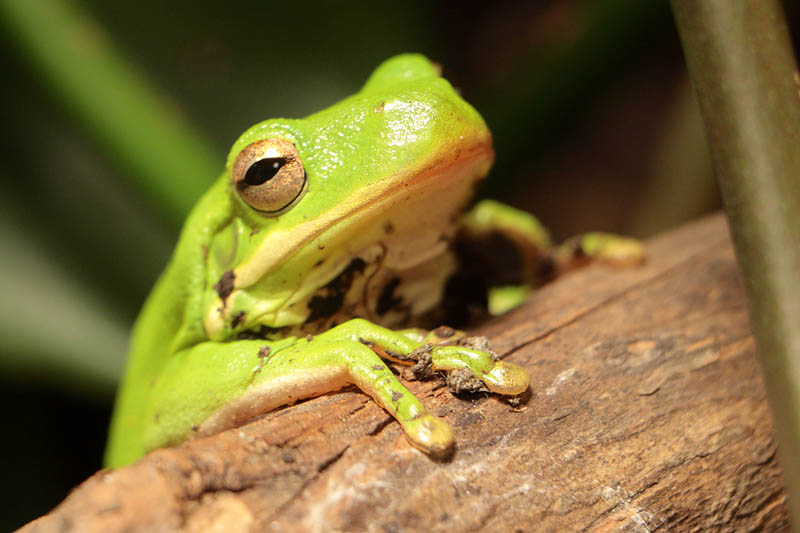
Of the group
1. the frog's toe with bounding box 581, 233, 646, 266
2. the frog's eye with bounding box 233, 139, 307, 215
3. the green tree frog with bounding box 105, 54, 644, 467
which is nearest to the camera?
the green tree frog with bounding box 105, 54, 644, 467

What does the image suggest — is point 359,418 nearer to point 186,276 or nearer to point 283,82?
point 186,276

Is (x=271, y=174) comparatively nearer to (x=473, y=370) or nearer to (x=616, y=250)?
(x=473, y=370)

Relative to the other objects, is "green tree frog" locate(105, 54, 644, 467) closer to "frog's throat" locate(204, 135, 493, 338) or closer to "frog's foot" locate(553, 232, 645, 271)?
"frog's throat" locate(204, 135, 493, 338)

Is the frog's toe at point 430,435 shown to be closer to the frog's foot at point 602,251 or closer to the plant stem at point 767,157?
the plant stem at point 767,157

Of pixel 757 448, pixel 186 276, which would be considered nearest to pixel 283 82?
pixel 186 276

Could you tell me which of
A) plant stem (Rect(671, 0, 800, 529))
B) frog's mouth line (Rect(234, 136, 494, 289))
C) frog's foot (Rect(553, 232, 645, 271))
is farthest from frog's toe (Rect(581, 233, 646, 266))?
plant stem (Rect(671, 0, 800, 529))

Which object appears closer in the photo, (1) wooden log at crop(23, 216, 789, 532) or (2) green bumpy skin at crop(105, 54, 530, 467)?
(1) wooden log at crop(23, 216, 789, 532)

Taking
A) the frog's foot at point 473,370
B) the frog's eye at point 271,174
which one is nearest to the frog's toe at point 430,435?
the frog's foot at point 473,370
